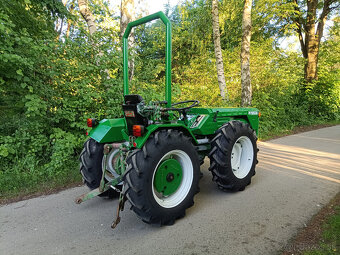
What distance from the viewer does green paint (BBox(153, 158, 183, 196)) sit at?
2602mm

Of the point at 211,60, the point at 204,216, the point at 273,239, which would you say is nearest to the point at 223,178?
the point at 204,216

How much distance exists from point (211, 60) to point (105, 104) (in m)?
8.48

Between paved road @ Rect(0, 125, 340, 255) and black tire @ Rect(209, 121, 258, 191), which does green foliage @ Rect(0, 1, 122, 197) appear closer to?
paved road @ Rect(0, 125, 340, 255)

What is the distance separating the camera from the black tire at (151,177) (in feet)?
7.49

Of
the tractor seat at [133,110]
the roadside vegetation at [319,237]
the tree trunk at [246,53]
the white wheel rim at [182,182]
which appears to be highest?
the tree trunk at [246,53]

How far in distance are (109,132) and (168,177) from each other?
1.01m

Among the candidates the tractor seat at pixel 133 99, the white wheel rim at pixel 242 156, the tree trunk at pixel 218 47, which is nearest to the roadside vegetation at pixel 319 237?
the white wheel rim at pixel 242 156

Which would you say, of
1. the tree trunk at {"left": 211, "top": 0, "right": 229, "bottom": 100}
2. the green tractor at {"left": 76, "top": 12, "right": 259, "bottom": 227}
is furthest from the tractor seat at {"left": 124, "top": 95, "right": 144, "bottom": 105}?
the tree trunk at {"left": 211, "top": 0, "right": 229, "bottom": 100}

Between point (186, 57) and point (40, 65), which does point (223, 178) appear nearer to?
point (40, 65)

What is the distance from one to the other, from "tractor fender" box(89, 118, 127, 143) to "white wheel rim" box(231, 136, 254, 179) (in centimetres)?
178

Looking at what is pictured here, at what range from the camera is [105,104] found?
5.09 metres

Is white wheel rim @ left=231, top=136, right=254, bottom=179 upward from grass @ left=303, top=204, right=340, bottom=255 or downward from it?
upward

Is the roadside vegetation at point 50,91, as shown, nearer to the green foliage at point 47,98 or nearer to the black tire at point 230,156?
the green foliage at point 47,98

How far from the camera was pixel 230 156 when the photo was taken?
3.16m
